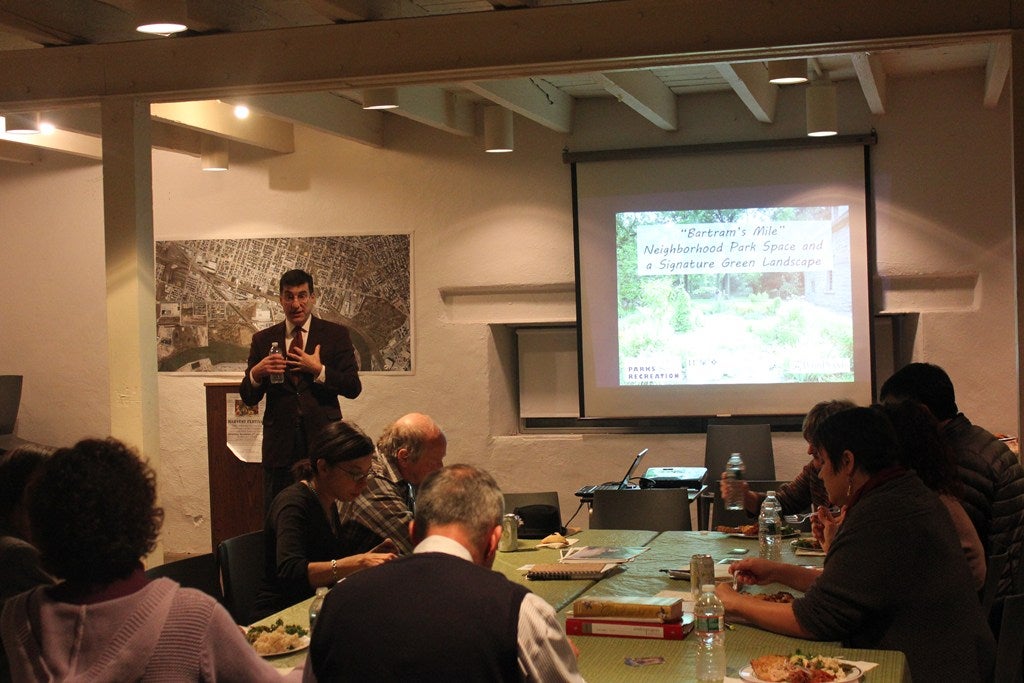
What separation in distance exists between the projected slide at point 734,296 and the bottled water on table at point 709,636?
4.84 m

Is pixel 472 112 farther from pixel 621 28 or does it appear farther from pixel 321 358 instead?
pixel 621 28

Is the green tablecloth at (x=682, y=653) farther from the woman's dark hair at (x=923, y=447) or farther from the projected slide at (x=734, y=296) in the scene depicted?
the projected slide at (x=734, y=296)

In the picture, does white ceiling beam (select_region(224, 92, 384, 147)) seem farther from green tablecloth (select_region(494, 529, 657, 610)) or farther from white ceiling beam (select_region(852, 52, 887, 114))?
green tablecloth (select_region(494, 529, 657, 610))

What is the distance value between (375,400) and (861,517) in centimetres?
579

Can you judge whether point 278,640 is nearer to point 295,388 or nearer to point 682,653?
point 682,653

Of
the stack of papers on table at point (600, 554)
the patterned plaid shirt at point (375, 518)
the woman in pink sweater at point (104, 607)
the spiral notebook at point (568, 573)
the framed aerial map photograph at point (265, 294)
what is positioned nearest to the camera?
the woman in pink sweater at point (104, 607)

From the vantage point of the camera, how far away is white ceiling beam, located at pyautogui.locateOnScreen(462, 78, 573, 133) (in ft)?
21.6

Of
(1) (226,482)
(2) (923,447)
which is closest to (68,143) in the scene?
(1) (226,482)

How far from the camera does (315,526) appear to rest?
12.5ft

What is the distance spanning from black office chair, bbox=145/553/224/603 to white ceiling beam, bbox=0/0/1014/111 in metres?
2.17

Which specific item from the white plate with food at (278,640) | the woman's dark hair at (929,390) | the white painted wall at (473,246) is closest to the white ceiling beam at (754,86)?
the white painted wall at (473,246)

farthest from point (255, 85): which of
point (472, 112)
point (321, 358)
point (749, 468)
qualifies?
point (749, 468)

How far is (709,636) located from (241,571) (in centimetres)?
172

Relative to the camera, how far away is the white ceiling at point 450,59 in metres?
4.70
